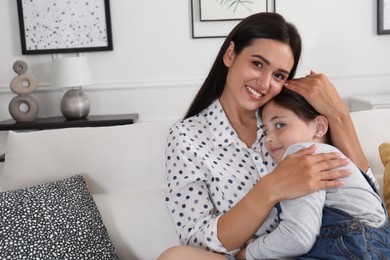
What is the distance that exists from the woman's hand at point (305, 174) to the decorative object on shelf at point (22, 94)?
2.56 meters

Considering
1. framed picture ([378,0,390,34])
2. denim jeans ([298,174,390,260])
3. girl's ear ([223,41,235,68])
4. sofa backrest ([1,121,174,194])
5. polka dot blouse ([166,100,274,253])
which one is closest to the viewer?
denim jeans ([298,174,390,260])

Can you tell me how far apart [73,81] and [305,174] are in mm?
2433

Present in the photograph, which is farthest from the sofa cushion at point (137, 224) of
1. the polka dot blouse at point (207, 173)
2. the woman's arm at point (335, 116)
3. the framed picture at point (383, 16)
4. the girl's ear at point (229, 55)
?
the framed picture at point (383, 16)

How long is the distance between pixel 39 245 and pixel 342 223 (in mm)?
868

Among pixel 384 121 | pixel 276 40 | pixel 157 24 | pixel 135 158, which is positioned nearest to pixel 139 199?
pixel 135 158

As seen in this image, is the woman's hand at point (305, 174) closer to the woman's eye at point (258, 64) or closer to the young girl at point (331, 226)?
the young girl at point (331, 226)

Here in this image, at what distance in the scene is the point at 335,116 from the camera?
1.58 meters

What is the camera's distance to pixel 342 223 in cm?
124

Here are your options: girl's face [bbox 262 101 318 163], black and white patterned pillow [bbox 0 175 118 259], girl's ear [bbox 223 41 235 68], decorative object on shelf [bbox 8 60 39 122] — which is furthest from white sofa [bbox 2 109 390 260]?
decorative object on shelf [bbox 8 60 39 122]

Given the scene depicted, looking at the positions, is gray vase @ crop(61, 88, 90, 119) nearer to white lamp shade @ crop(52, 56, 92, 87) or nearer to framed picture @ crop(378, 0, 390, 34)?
white lamp shade @ crop(52, 56, 92, 87)

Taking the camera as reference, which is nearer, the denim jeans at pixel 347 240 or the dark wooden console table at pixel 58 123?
the denim jeans at pixel 347 240

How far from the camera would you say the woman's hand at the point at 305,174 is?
49.7 inches

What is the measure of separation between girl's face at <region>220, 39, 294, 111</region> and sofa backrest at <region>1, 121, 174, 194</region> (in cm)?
40

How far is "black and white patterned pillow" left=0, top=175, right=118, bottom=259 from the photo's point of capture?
145 centimetres
